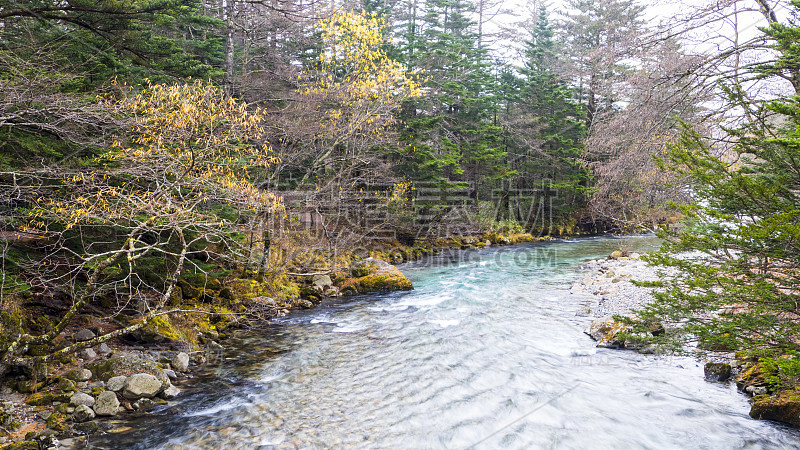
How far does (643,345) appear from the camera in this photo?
7.28 m

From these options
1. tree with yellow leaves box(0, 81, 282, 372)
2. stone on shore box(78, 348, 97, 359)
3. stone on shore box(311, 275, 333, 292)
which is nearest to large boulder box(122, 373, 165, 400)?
tree with yellow leaves box(0, 81, 282, 372)

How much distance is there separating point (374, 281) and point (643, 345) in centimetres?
732

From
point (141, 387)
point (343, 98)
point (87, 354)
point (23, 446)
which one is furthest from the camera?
point (343, 98)

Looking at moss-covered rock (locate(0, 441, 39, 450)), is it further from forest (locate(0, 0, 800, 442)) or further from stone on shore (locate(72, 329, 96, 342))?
stone on shore (locate(72, 329, 96, 342))

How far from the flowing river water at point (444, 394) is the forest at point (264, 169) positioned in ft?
2.76

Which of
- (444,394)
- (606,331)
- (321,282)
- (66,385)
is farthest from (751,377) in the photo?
(321,282)

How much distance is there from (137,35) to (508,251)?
60.0 feet

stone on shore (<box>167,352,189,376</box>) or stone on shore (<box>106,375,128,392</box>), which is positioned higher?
stone on shore (<box>106,375,128,392</box>)

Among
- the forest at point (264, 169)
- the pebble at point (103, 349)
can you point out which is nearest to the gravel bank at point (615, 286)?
the forest at point (264, 169)

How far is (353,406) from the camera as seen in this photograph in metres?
5.52

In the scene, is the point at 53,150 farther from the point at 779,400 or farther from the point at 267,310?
the point at 779,400

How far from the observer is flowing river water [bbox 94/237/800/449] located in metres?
4.80

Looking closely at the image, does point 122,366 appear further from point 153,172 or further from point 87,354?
point 153,172

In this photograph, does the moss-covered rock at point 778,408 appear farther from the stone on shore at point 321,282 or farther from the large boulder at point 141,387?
the stone on shore at point 321,282
